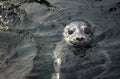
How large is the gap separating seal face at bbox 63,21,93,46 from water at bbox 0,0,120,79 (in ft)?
1.05

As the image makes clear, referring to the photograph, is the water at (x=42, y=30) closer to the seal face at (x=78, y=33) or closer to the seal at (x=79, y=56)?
the seal at (x=79, y=56)

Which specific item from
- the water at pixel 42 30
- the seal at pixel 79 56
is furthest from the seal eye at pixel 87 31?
the water at pixel 42 30

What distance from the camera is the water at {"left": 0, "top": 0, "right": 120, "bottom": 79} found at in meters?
7.44

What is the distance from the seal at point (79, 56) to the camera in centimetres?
695

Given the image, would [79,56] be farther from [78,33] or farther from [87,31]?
[87,31]

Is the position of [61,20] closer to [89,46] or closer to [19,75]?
[89,46]

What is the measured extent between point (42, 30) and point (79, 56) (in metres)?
1.89

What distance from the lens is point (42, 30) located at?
345 inches

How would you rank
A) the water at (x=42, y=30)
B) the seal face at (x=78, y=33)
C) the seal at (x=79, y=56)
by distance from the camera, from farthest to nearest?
the seal face at (x=78, y=33) → the water at (x=42, y=30) → the seal at (x=79, y=56)

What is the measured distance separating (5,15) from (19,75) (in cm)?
283

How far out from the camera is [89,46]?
7.76 metres

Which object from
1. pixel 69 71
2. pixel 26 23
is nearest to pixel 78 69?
pixel 69 71

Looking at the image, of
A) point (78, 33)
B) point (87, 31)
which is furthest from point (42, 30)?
point (87, 31)

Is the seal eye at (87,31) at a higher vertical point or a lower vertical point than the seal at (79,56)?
higher
